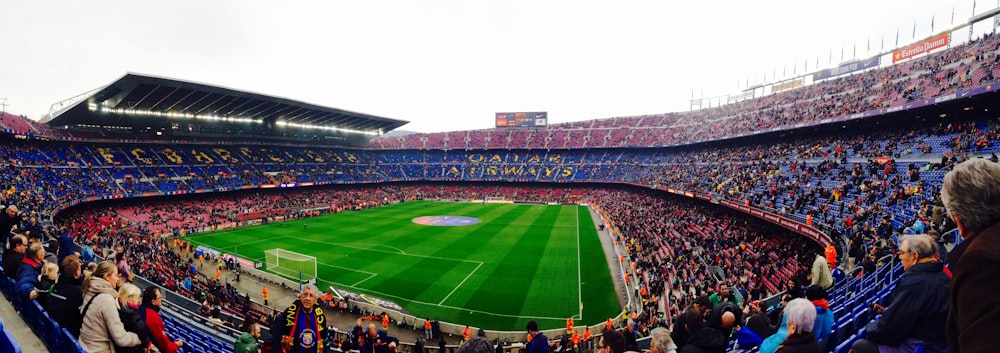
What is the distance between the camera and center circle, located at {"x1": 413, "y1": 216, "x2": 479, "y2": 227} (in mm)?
44969

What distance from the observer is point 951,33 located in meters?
41.8

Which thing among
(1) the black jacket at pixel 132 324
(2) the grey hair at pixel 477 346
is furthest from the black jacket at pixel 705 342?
(1) the black jacket at pixel 132 324

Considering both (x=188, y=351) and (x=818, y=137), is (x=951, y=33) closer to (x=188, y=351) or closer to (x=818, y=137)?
(x=818, y=137)

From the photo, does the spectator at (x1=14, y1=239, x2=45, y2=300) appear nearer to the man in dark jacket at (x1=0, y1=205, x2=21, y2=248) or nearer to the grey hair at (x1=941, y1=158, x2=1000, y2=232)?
the man in dark jacket at (x1=0, y1=205, x2=21, y2=248)

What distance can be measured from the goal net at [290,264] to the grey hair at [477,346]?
997 inches

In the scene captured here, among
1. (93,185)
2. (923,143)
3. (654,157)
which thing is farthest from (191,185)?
(923,143)

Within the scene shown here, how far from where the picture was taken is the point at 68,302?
526 cm

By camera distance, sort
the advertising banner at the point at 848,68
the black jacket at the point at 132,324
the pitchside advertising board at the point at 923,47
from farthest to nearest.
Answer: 1. the advertising banner at the point at 848,68
2. the pitchside advertising board at the point at 923,47
3. the black jacket at the point at 132,324

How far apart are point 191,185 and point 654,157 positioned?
63.3m

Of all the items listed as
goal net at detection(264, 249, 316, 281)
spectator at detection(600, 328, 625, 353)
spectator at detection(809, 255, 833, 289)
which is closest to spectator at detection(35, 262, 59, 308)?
spectator at detection(600, 328, 625, 353)

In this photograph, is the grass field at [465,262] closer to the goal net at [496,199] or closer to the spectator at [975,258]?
the goal net at [496,199]

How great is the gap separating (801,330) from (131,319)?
7.00m

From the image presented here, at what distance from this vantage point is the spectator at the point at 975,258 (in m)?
1.50

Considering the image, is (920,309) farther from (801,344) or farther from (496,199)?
(496,199)
